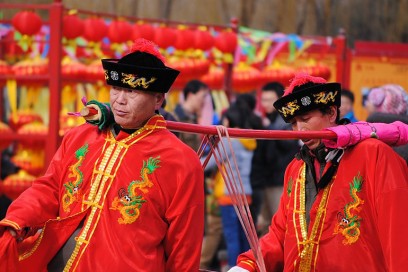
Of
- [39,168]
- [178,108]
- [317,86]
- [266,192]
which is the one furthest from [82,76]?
[317,86]

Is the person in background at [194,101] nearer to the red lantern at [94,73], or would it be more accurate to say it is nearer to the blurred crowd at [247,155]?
the blurred crowd at [247,155]

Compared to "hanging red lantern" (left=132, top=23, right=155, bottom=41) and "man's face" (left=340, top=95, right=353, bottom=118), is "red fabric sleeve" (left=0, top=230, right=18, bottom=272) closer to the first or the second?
"man's face" (left=340, top=95, right=353, bottom=118)

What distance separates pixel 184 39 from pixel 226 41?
624 mm

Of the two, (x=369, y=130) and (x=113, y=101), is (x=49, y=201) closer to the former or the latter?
(x=113, y=101)

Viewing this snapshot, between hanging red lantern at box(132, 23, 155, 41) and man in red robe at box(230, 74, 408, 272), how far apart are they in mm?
6006

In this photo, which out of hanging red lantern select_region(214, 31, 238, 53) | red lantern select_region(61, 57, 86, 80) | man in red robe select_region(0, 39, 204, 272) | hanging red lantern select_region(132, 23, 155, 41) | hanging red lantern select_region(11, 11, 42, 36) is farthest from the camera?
hanging red lantern select_region(214, 31, 238, 53)

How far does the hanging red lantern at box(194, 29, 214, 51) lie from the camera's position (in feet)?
38.1

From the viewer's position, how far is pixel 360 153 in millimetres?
4781

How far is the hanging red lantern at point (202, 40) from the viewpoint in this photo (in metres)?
11.6

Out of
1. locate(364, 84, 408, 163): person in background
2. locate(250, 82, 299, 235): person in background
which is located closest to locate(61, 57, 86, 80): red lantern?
locate(250, 82, 299, 235): person in background

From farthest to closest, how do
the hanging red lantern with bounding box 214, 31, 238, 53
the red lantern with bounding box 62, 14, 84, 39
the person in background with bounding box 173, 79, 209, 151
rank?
1. the hanging red lantern with bounding box 214, 31, 238, 53
2. the red lantern with bounding box 62, 14, 84, 39
3. the person in background with bounding box 173, 79, 209, 151

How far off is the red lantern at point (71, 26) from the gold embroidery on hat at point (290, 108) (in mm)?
5276

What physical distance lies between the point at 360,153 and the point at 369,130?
13cm

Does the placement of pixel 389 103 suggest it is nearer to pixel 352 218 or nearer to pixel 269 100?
→ pixel 269 100
